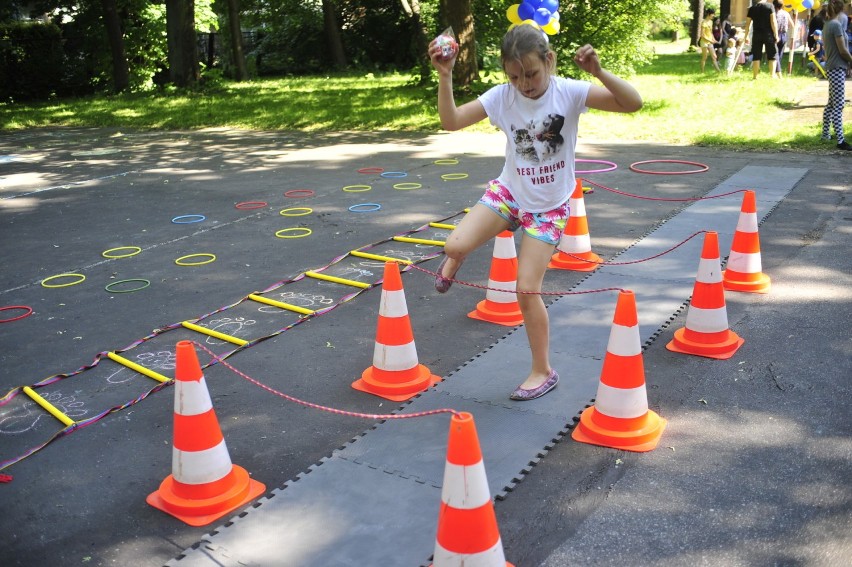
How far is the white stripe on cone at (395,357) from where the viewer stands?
14.6 feet

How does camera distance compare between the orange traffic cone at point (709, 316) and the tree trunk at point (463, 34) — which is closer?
the orange traffic cone at point (709, 316)

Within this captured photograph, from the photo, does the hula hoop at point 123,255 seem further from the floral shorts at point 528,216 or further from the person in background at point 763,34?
the person in background at point 763,34

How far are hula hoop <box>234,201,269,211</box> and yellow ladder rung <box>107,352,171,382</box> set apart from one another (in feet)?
14.7

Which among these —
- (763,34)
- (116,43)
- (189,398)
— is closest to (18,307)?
(189,398)

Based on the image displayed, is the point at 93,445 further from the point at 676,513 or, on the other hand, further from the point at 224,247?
the point at 224,247

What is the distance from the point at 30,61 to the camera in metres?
28.3

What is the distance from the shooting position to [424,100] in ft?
55.9

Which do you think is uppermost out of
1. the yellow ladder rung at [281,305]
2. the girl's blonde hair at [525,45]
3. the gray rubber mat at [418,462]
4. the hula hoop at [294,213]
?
the girl's blonde hair at [525,45]

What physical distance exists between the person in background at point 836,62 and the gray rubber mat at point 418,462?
22.6ft

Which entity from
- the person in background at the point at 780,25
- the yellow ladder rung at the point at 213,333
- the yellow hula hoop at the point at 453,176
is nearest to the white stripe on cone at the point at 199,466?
the yellow ladder rung at the point at 213,333

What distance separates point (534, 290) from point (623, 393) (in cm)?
69

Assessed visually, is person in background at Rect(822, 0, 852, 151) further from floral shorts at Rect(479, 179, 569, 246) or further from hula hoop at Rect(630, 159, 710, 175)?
floral shorts at Rect(479, 179, 569, 246)

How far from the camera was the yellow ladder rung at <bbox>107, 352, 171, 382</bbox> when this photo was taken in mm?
4660

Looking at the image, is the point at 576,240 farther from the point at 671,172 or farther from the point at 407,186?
the point at 671,172
